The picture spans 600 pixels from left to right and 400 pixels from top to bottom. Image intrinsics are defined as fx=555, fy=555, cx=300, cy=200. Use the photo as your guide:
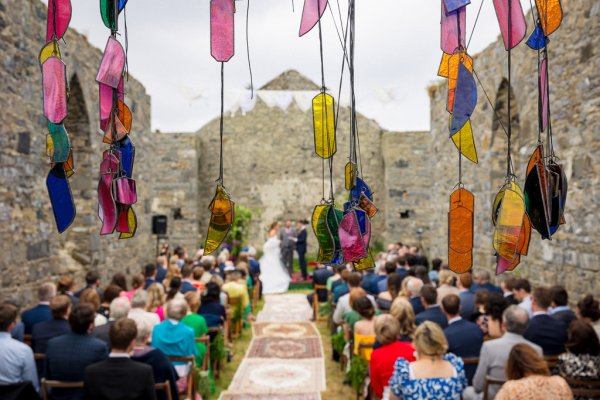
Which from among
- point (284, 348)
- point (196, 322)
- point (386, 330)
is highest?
point (386, 330)

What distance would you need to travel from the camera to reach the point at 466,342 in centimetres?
430

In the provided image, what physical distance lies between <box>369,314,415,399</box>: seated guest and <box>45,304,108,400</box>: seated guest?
186 cm

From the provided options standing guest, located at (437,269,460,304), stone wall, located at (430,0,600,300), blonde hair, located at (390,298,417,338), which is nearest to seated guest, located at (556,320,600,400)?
blonde hair, located at (390,298,417,338)

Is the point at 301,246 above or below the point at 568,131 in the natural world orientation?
below

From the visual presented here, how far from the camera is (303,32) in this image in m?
1.57

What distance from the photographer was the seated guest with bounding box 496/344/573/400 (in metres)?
2.78

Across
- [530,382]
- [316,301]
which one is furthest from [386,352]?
[316,301]

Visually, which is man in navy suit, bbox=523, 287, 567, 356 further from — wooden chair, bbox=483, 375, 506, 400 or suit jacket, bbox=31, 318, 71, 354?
suit jacket, bbox=31, 318, 71, 354

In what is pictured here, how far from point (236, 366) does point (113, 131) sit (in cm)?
554

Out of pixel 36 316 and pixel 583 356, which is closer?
pixel 583 356

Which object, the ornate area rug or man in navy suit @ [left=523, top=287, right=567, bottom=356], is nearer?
man in navy suit @ [left=523, top=287, right=567, bottom=356]

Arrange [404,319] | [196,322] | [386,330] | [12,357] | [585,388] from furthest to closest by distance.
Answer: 1. [196,322]
2. [404,319]
3. [386,330]
4. [12,357]
5. [585,388]

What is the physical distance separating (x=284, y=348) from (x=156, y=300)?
2.64 m

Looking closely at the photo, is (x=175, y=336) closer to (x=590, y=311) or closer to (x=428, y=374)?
(x=428, y=374)
